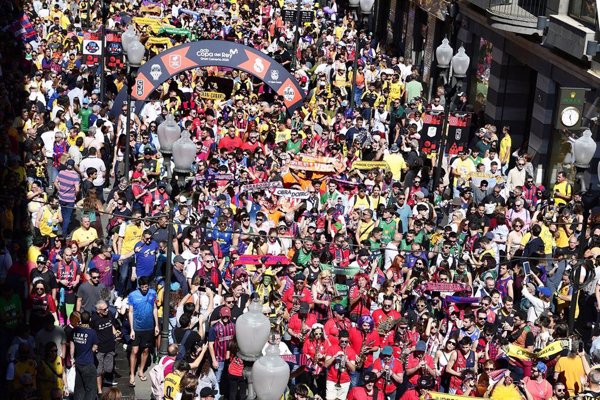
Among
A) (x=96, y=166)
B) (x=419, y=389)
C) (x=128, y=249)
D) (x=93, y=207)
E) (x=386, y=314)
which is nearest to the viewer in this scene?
(x=419, y=389)

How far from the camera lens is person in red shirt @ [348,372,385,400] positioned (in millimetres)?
A: 15141

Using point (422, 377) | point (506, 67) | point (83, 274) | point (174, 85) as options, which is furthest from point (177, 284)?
point (506, 67)

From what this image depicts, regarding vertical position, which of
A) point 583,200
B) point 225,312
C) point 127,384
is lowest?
point 127,384

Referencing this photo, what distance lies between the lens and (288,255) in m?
19.8

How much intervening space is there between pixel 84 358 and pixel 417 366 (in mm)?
4214

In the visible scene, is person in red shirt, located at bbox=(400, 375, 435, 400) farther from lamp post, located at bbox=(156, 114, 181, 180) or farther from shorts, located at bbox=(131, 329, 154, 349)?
lamp post, located at bbox=(156, 114, 181, 180)

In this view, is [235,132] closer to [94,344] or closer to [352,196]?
[352,196]

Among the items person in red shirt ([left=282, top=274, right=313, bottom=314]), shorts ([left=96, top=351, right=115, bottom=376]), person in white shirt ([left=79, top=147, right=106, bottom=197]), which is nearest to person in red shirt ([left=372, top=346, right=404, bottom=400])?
person in red shirt ([left=282, top=274, right=313, bottom=314])

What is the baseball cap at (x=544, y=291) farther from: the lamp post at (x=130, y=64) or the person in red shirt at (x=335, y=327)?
the lamp post at (x=130, y=64)

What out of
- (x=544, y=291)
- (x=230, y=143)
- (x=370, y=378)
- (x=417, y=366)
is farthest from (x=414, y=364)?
(x=230, y=143)

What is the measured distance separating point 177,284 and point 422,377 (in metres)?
4.21

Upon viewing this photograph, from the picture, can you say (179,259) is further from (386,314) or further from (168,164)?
(386,314)

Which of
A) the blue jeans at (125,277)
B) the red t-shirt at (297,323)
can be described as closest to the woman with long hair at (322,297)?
the red t-shirt at (297,323)

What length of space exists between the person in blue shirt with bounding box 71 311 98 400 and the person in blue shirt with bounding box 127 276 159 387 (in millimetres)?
1238
